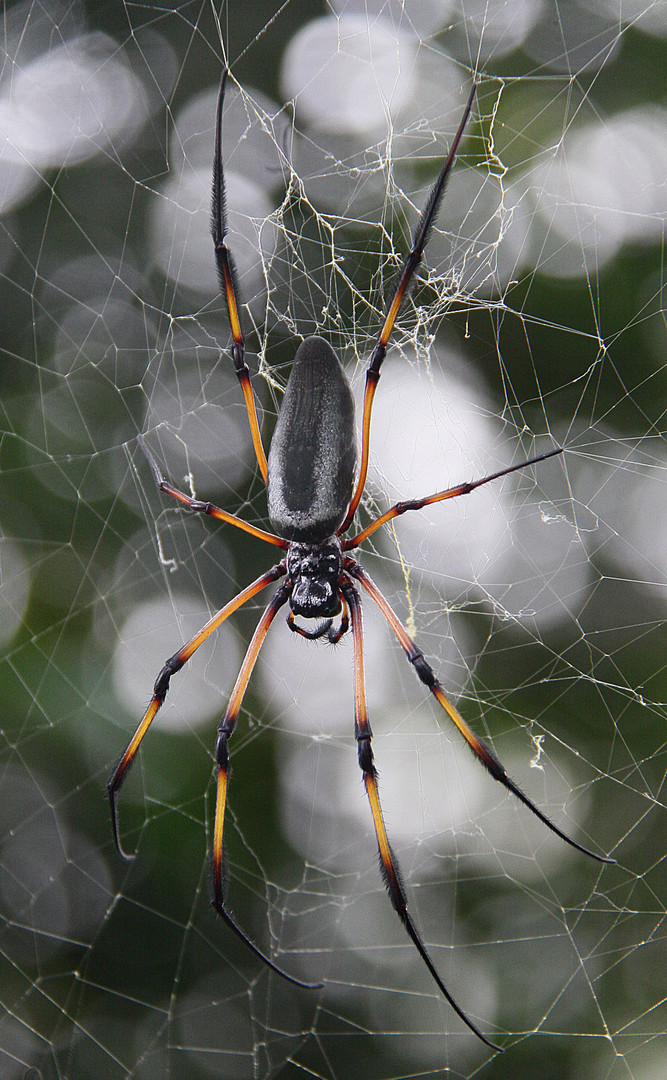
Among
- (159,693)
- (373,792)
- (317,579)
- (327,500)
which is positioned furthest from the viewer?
(159,693)

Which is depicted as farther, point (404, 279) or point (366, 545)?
point (366, 545)

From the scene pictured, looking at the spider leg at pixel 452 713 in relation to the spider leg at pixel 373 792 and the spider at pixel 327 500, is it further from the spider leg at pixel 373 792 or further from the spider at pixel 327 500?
the spider leg at pixel 373 792

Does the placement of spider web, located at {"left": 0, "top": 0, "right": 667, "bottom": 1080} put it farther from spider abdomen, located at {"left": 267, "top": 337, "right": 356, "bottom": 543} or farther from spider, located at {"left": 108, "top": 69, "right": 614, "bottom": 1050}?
spider abdomen, located at {"left": 267, "top": 337, "right": 356, "bottom": 543}

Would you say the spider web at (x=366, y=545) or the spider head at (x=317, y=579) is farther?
the spider web at (x=366, y=545)

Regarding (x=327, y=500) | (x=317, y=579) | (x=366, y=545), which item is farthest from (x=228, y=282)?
(x=366, y=545)

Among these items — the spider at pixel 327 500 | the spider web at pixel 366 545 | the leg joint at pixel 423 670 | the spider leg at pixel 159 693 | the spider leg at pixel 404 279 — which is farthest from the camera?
the spider web at pixel 366 545

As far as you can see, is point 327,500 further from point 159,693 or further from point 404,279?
point 159,693

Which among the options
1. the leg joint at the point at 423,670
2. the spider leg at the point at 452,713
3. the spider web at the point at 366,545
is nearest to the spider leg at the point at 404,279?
the spider leg at the point at 452,713

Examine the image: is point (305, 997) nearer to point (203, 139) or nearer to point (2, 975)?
point (2, 975)

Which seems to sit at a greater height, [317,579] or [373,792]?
[317,579]
